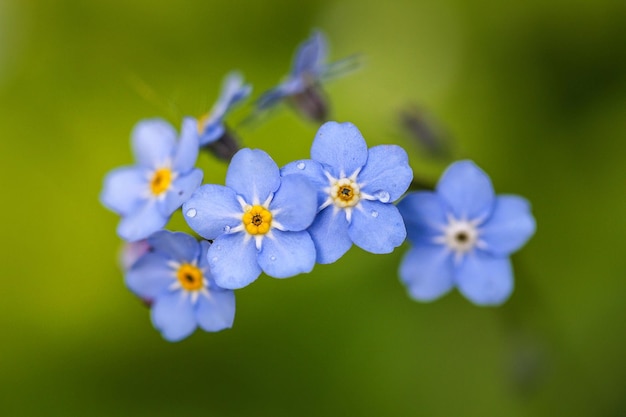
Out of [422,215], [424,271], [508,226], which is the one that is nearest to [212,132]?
[422,215]

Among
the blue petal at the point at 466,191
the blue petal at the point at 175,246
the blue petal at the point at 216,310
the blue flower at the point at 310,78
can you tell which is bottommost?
the blue petal at the point at 216,310

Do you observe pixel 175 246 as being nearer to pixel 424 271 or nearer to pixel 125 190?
pixel 125 190

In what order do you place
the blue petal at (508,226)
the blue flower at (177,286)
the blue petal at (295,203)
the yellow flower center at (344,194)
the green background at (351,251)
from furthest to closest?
the green background at (351,251) < the blue petal at (508,226) < the blue flower at (177,286) < the yellow flower center at (344,194) < the blue petal at (295,203)

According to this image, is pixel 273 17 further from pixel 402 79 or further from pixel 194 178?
pixel 194 178

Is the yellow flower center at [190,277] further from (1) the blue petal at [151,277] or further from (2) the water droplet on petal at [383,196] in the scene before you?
(2) the water droplet on petal at [383,196]

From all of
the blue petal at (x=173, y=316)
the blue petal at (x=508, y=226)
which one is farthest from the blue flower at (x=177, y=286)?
the blue petal at (x=508, y=226)

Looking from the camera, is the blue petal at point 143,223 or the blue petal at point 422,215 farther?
the blue petal at point 422,215

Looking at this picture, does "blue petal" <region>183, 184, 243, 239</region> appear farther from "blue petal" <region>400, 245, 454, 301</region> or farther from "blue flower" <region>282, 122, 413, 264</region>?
"blue petal" <region>400, 245, 454, 301</region>
